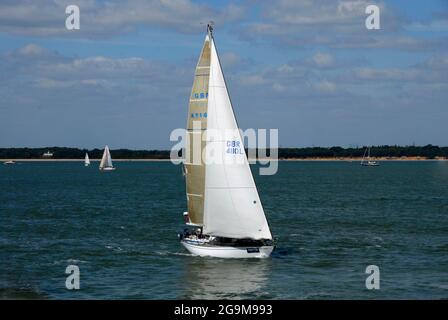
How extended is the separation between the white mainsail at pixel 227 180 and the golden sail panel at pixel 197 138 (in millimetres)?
456

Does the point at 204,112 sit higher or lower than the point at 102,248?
higher

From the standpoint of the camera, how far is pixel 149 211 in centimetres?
8194

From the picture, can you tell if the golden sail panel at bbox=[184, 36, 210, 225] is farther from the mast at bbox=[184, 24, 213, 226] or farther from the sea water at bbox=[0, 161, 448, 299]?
the sea water at bbox=[0, 161, 448, 299]

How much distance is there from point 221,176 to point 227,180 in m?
0.43

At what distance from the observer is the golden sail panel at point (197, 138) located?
44500 mm

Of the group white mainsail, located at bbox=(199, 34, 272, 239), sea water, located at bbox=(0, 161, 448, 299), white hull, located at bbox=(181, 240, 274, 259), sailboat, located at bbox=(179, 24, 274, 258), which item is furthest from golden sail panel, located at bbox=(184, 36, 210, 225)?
sea water, located at bbox=(0, 161, 448, 299)

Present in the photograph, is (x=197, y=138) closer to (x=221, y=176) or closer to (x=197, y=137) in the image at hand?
(x=197, y=137)

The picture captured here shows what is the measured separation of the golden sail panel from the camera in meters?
44.5

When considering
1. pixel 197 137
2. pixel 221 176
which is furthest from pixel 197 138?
pixel 221 176

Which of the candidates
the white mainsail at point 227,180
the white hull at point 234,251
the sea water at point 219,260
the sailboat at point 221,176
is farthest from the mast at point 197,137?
the sea water at point 219,260
